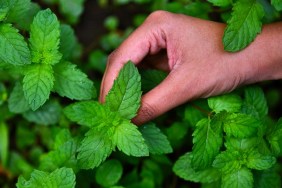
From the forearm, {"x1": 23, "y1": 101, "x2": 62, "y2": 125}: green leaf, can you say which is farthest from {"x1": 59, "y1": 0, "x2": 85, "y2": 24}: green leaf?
the forearm

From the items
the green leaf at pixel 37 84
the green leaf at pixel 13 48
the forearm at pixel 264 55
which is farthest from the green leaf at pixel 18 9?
the forearm at pixel 264 55

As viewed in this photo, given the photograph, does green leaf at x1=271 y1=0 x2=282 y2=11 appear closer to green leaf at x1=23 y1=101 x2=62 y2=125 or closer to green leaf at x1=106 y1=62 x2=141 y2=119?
green leaf at x1=106 y1=62 x2=141 y2=119

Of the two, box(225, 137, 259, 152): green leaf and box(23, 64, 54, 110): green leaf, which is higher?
box(23, 64, 54, 110): green leaf

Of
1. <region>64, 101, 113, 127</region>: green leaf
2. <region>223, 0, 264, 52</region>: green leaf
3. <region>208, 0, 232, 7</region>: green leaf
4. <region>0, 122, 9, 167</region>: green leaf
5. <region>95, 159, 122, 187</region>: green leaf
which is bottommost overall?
<region>0, 122, 9, 167</region>: green leaf

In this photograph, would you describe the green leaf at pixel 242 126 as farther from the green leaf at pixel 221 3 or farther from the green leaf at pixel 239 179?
the green leaf at pixel 221 3

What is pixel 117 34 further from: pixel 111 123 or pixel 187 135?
pixel 111 123

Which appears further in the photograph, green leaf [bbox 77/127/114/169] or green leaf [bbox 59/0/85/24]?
green leaf [bbox 59/0/85/24]

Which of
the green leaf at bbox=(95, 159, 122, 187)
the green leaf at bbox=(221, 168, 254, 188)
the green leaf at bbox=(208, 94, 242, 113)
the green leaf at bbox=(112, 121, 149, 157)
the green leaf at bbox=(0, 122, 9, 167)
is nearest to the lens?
the green leaf at bbox=(112, 121, 149, 157)

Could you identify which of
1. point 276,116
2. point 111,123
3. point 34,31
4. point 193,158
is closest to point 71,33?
point 34,31

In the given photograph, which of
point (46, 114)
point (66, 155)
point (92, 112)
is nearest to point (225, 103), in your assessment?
point (92, 112)
